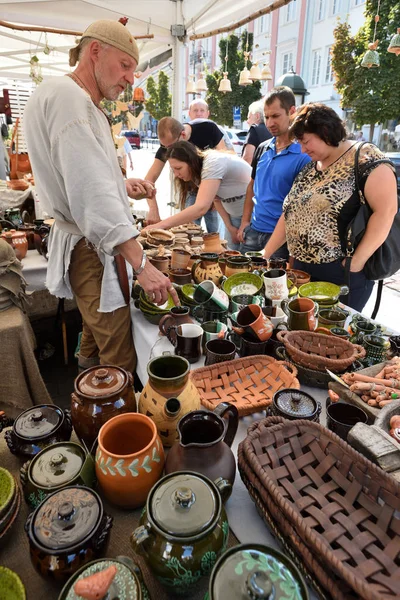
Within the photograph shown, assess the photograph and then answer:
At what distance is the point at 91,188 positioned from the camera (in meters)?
1.47

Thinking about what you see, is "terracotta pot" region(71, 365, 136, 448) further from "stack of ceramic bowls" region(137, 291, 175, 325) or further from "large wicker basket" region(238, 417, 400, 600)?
"stack of ceramic bowls" region(137, 291, 175, 325)

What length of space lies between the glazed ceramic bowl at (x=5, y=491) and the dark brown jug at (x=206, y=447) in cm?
33

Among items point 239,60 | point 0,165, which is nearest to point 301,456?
point 0,165

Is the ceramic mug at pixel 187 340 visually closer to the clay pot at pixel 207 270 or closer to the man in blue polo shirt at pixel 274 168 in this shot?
the clay pot at pixel 207 270

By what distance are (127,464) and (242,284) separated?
1261 millimetres

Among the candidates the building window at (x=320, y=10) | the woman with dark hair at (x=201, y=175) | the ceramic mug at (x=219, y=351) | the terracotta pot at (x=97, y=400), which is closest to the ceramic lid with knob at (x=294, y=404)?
the ceramic mug at (x=219, y=351)

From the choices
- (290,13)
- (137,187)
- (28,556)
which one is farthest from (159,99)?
(28,556)

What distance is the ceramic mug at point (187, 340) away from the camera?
1.44m

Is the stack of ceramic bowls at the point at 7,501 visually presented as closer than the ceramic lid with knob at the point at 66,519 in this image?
No

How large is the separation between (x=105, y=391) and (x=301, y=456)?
1.66 ft

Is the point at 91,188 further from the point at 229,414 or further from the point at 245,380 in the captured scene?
the point at 229,414

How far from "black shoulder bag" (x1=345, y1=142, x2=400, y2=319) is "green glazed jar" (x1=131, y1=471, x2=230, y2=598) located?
1.59 meters

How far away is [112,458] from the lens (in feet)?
2.60

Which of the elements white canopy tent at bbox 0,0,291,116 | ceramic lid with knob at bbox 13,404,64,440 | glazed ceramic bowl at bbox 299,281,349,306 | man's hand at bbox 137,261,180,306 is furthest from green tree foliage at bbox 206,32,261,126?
ceramic lid with knob at bbox 13,404,64,440
